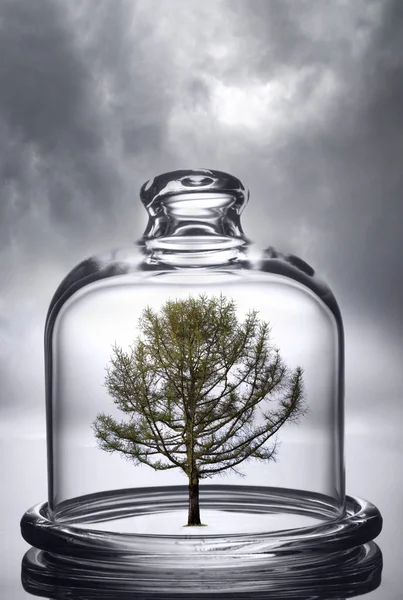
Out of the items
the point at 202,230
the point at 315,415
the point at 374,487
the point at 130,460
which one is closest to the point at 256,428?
the point at 315,415

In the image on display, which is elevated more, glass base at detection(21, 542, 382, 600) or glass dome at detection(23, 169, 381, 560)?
glass dome at detection(23, 169, 381, 560)

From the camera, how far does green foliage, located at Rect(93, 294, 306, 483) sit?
6.88ft

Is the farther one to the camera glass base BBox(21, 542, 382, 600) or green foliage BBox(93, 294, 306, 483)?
green foliage BBox(93, 294, 306, 483)

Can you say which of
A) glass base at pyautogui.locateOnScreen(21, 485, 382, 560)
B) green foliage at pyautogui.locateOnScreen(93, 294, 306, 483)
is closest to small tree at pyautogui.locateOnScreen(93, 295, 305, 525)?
green foliage at pyautogui.locateOnScreen(93, 294, 306, 483)

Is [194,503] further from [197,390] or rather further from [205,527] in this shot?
[197,390]

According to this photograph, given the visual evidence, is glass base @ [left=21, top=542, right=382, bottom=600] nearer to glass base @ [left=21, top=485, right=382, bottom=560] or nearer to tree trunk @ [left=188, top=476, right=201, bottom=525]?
glass base @ [left=21, top=485, right=382, bottom=560]

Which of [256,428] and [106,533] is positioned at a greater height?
[256,428]

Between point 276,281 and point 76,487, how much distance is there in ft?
1.93

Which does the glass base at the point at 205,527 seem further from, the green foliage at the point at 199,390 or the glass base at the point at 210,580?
the green foliage at the point at 199,390

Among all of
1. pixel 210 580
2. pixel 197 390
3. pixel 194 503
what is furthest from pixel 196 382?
pixel 210 580

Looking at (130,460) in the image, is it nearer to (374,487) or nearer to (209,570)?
(209,570)

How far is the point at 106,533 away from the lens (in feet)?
6.31

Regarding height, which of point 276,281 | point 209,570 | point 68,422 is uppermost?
point 276,281

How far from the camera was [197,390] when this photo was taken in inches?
82.4
